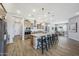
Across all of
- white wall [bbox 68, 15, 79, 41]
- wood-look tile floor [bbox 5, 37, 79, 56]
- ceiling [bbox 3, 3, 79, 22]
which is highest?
ceiling [bbox 3, 3, 79, 22]

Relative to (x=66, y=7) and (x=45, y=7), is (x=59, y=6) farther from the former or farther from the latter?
(x=45, y=7)

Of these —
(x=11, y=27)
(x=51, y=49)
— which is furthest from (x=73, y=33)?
(x=11, y=27)

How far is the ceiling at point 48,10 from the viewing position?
2.08 m

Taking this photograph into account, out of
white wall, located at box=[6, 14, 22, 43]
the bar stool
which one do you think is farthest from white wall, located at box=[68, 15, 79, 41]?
white wall, located at box=[6, 14, 22, 43]

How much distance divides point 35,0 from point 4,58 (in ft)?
4.56

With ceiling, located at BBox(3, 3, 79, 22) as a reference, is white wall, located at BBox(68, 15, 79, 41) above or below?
below

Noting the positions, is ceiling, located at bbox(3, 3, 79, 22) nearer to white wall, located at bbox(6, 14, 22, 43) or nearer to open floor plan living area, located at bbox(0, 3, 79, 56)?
open floor plan living area, located at bbox(0, 3, 79, 56)

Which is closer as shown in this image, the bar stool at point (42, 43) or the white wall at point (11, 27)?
the white wall at point (11, 27)

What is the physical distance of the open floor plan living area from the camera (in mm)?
2057

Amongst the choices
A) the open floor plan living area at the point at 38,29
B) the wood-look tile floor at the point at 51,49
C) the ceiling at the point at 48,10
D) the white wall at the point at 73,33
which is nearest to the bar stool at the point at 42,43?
the open floor plan living area at the point at 38,29

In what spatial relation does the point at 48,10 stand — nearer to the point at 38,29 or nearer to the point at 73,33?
the point at 38,29

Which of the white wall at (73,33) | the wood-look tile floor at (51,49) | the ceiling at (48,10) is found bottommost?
the wood-look tile floor at (51,49)

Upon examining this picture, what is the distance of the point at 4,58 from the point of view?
215 centimetres

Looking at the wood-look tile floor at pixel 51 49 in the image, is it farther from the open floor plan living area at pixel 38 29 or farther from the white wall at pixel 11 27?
the white wall at pixel 11 27
